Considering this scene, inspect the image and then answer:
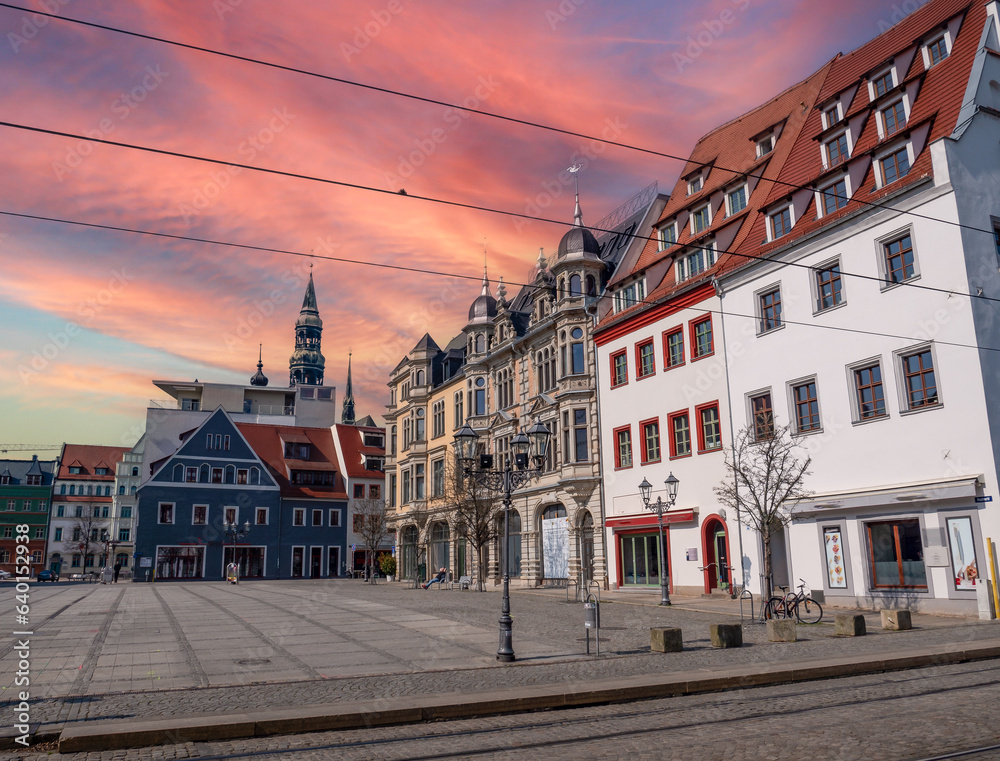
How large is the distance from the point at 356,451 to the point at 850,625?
2533 inches

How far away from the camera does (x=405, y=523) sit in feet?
194

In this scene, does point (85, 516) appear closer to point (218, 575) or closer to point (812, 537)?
point (218, 575)

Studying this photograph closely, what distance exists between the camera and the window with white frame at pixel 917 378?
2244 centimetres

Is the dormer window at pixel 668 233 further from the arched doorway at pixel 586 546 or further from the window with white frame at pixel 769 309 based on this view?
the arched doorway at pixel 586 546

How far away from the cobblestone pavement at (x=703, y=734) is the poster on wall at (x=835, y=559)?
13.8 m

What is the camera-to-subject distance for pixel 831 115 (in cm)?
2906

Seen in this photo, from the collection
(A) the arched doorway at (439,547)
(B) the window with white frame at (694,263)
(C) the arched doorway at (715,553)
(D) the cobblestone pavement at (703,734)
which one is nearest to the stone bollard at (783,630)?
(D) the cobblestone pavement at (703,734)

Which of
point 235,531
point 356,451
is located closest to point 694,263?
point 235,531

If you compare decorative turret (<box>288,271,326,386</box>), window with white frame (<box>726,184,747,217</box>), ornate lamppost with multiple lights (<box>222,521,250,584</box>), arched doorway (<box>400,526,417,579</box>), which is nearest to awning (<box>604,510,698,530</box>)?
window with white frame (<box>726,184,747,217</box>)

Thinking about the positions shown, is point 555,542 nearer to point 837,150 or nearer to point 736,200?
point 736,200

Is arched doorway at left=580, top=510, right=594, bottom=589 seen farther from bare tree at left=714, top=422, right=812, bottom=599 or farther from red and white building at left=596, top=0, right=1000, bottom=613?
bare tree at left=714, top=422, right=812, bottom=599

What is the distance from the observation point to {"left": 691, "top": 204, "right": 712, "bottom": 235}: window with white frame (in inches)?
1351

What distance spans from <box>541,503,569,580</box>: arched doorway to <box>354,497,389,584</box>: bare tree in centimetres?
1872

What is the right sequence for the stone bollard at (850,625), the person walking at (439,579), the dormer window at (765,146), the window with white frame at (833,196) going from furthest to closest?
the person walking at (439,579), the dormer window at (765,146), the window with white frame at (833,196), the stone bollard at (850,625)
